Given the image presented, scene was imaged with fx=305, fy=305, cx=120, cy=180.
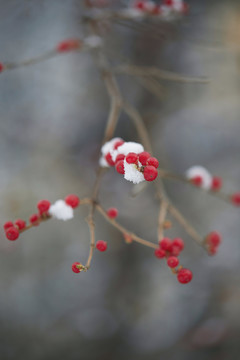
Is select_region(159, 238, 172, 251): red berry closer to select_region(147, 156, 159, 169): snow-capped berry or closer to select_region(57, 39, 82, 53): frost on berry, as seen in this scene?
select_region(147, 156, 159, 169): snow-capped berry

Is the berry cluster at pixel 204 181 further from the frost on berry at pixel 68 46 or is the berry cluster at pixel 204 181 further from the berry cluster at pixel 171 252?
the frost on berry at pixel 68 46

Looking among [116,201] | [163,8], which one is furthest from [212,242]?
[116,201]

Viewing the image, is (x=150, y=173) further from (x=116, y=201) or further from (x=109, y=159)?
(x=116, y=201)

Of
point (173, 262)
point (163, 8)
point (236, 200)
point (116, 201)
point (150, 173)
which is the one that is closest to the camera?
point (150, 173)

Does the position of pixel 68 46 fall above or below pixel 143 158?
above

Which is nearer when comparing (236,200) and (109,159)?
(109,159)

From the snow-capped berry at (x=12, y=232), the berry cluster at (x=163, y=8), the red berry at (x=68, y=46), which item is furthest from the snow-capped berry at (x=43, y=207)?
the berry cluster at (x=163, y=8)
